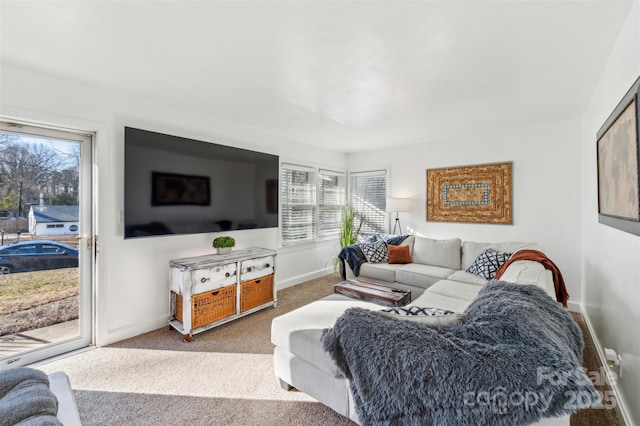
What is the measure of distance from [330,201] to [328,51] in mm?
3494

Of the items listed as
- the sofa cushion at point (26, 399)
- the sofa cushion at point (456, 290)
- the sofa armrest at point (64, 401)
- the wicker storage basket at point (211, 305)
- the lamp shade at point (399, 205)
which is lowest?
the wicker storage basket at point (211, 305)

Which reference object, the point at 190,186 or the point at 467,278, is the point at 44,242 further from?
the point at 467,278

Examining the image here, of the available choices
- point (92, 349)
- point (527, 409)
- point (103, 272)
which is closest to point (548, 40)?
point (527, 409)

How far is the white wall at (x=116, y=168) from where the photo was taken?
7.29 ft

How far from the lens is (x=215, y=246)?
3215 mm

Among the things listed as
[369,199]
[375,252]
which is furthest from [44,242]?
[369,199]

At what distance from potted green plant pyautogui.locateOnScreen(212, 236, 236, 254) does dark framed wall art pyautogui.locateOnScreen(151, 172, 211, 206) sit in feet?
1.46

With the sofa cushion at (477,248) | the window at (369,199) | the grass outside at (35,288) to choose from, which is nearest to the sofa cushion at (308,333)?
the grass outside at (35,288)

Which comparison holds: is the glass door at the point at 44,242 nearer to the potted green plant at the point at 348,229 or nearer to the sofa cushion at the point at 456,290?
the sofa cushion at the point at 456,290

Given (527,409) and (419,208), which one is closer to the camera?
(527,409)

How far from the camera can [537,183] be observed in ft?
12.0

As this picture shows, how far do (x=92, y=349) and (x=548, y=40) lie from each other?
433 centimetres

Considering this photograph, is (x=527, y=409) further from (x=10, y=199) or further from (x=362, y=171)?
(x=362, y=171)

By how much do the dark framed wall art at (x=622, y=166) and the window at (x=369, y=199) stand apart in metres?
3.20
